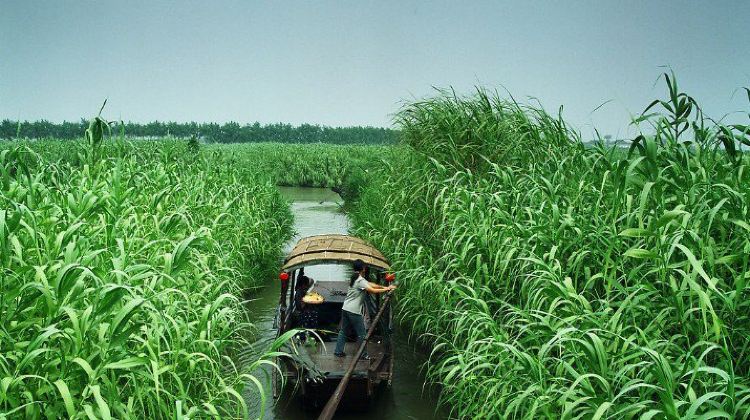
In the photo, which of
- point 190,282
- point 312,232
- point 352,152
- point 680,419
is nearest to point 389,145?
point 190,282

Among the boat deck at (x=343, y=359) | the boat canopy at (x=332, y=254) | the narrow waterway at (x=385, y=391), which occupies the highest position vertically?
the boat canopy at (x=332, y=254)

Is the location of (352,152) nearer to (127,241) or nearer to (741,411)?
(127,241)

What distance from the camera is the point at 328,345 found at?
764 centimetres

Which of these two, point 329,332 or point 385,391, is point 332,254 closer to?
point 329,332

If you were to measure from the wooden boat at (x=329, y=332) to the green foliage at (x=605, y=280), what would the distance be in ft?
2.32

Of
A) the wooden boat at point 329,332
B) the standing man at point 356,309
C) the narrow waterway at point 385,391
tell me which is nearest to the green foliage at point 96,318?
the narrow waterway at point 385,391

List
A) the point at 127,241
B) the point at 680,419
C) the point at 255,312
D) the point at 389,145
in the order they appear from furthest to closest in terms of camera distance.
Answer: the point at 389,145, the point at 255,312, the point at 127,241, the point at 680,419

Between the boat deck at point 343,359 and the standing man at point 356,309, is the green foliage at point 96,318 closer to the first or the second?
the boat deck at point 343,359

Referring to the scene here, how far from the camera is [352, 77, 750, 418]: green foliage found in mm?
3723

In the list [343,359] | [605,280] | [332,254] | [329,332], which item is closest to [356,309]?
[343,359]

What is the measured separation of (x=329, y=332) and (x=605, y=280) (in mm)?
3782

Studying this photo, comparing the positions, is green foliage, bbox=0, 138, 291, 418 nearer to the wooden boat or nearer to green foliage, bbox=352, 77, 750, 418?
the wooden boat

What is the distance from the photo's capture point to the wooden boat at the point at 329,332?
6.41m

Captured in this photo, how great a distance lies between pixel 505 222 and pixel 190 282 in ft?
10.5
